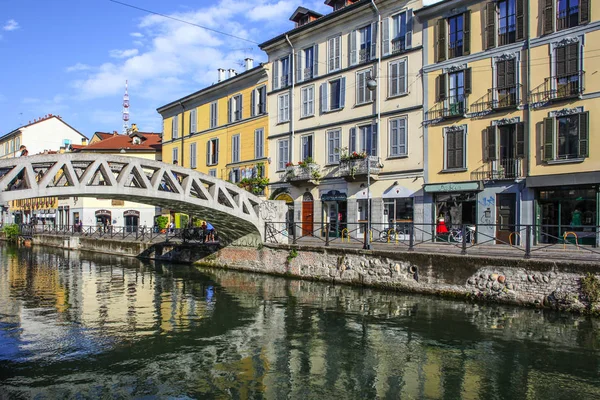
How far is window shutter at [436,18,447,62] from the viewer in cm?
2452

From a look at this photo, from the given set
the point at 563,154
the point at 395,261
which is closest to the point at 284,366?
the point at 395,261

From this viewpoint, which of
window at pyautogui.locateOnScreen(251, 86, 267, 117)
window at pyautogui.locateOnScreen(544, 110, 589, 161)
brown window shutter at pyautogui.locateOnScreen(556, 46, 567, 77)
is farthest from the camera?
window at pyautogui.locateOnScreen(251, 86, 267, 117)

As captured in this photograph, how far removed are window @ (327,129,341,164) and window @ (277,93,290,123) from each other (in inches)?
163

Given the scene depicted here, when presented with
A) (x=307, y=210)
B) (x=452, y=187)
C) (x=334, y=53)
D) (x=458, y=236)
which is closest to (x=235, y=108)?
(x=334, y=53)

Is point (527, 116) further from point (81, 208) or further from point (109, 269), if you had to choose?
point (81, 208)

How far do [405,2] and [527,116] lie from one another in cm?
886

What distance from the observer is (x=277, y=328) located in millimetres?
13461

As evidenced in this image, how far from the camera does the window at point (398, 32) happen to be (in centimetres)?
2616

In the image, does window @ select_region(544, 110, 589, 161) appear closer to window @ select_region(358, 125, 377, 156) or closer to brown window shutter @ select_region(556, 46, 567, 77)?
brown window shutter @ select_region(556, 46, 567, 77)

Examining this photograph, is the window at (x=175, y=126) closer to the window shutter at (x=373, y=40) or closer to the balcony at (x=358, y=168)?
the balcony at (x=358, y=168)

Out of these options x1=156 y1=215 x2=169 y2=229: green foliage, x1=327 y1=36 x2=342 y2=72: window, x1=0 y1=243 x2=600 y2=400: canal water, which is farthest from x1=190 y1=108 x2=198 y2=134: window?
x1=0 y1=243 x2=600 y2=400: canal water

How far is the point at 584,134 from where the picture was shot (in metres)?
20.1

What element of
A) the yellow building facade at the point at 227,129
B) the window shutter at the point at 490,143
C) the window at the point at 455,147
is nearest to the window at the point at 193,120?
the yellow building facade at the point at 227,129

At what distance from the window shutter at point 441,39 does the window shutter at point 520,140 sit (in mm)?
5066
